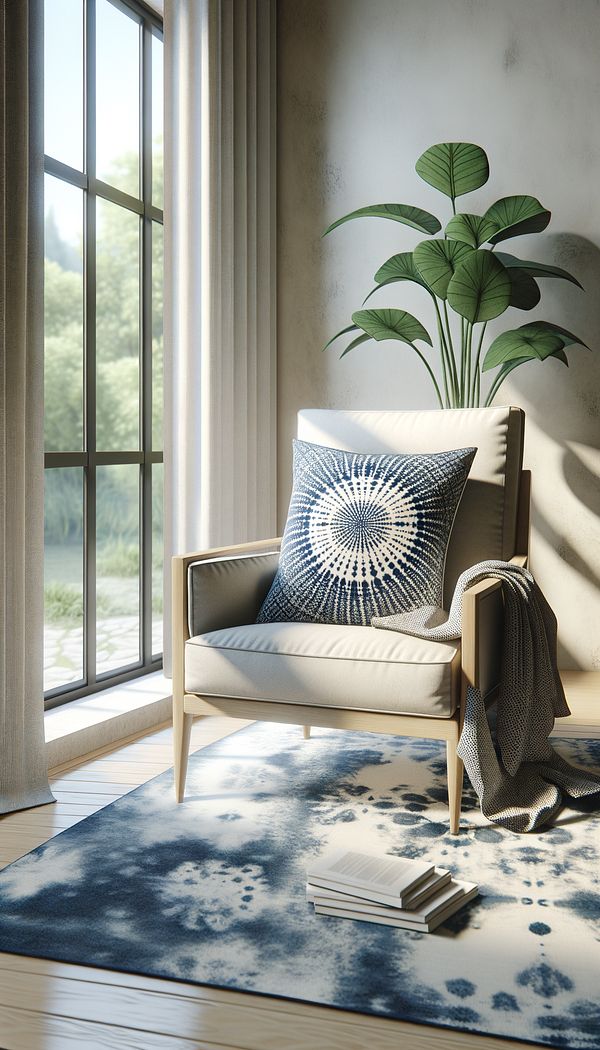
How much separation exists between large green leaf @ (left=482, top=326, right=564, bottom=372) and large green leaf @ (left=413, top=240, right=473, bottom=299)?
0.25m

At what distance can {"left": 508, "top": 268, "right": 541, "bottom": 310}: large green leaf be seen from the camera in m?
3.27

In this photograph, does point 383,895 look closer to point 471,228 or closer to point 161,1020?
point 161,1020

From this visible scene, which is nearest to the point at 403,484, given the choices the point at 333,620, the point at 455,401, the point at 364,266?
the point at 333,620

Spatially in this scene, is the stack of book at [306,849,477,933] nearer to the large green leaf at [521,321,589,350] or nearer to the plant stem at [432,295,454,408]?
the plant stem at [432,295,454,408]

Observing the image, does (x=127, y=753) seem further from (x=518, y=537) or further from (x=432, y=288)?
(x=432, y=288)

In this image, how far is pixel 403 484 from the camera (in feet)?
8.25

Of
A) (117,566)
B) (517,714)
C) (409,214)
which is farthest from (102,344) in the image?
(517,714)

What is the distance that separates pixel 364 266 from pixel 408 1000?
3.05 meters

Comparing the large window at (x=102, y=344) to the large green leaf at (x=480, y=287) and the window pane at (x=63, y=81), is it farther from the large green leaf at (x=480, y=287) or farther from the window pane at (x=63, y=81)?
the large green leaf at (x=480, y=287)

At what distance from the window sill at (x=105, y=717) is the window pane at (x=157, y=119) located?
1.74m

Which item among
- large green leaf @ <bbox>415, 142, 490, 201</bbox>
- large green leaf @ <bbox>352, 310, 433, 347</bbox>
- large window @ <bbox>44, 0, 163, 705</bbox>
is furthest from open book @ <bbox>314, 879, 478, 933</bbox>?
large green leaf @ <bbox>415, 142, 490, 201</bbox>

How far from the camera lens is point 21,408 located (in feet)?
7.77

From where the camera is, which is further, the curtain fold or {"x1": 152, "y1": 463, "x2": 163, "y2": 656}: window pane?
{"x1": 152, "y1": 463, "x2": 163, "y2": 656}: window pane

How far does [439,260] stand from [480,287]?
169 mm
